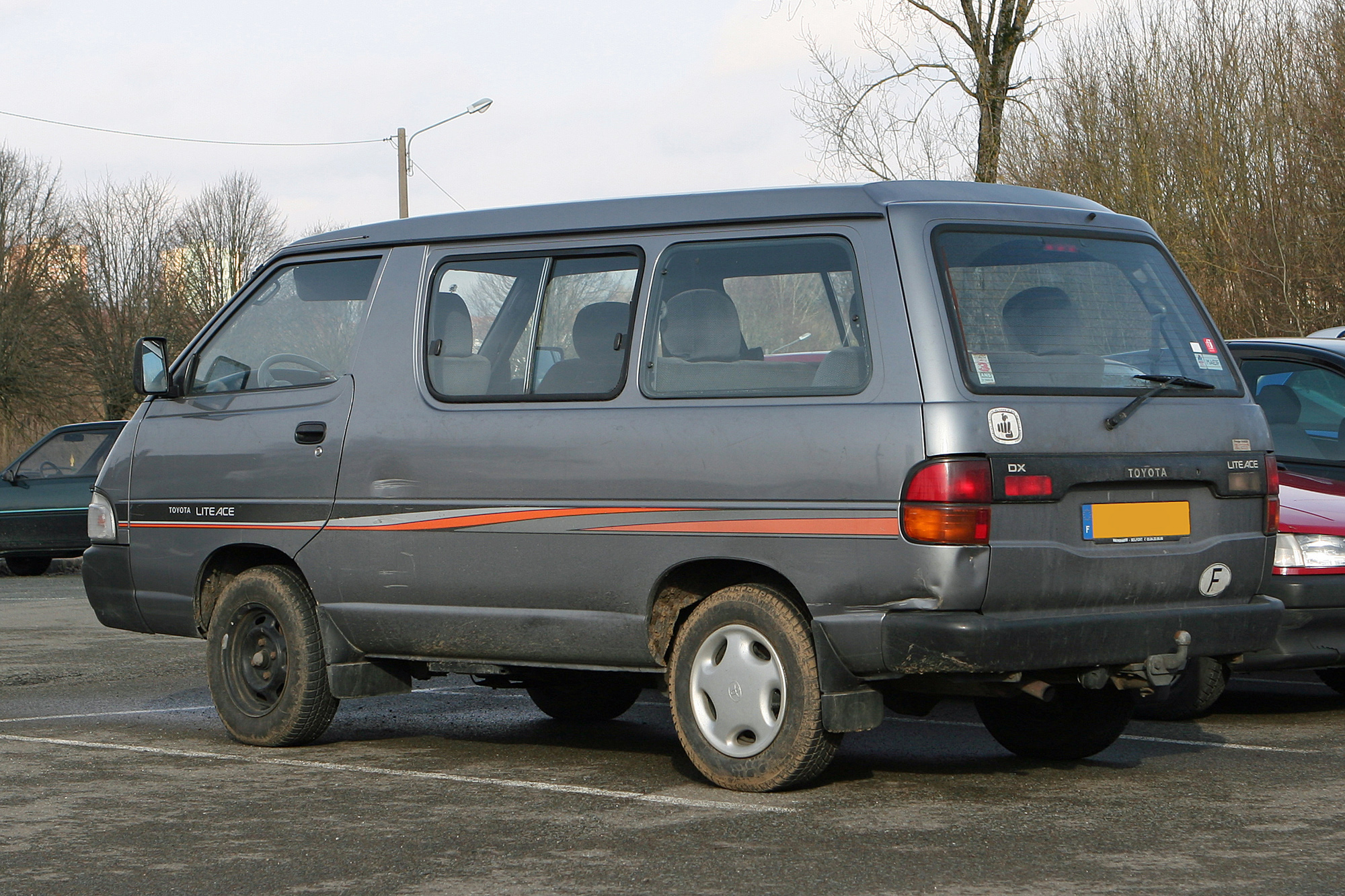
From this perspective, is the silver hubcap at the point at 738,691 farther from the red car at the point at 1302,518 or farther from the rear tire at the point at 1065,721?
the red car at the point at 1302,518

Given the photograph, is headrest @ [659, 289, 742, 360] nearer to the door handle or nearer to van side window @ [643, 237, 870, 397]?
van side window @ [643, 237, 870, 397]

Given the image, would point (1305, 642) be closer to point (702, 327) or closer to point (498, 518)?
point (702, 327)

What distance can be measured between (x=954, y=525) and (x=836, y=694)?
0.73 meters

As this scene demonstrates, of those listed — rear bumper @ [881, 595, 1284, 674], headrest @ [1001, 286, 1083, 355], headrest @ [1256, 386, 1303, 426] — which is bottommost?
rear bumper @ [881, 595, 1284, 674]

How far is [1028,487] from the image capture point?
5.20 metres

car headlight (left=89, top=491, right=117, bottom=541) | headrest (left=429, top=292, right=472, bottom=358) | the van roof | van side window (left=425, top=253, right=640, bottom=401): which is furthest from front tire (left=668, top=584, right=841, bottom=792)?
car headlight (left=89, top=491, right=117, bottom=541)

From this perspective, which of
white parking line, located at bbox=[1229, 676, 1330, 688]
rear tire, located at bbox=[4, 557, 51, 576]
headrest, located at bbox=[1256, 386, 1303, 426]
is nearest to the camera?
headrest, located at bbox=[1256, 386, 1303, 426]

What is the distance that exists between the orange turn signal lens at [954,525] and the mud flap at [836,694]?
1.72ft

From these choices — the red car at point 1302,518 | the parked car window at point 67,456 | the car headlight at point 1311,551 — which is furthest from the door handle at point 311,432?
the parked car window at point 67,456

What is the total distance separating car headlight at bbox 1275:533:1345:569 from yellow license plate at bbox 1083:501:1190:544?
71.5 inches

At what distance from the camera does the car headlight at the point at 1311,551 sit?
713 centimetres

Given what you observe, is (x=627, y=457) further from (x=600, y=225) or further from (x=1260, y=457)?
(x=1260, y=457)

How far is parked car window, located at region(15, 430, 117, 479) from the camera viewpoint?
18.3 metres

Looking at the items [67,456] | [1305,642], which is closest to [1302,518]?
[1305,642]
